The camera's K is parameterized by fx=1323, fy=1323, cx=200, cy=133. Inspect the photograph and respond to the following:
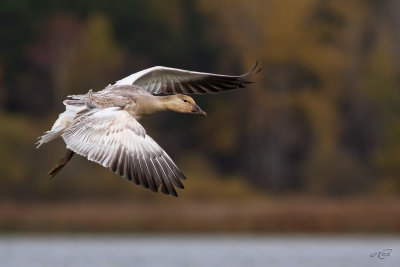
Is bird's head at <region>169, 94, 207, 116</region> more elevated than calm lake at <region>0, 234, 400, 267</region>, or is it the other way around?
calm lake at <region>0, 234, 400, 267</region>

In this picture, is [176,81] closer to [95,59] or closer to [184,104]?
[184,104]

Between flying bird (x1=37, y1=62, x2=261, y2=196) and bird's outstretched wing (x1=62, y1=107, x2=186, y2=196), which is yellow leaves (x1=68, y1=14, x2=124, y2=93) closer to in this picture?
flying bird (x1=37, y1=62, x2=261, y2=196)

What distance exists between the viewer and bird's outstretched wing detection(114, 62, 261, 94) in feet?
50.8

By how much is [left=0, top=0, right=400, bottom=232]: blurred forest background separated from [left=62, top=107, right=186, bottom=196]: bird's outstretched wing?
Result: 995 inches

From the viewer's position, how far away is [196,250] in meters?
26.2

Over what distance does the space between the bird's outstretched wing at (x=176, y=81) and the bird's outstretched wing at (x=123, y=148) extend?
145cm

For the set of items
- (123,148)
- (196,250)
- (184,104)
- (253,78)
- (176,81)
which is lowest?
(123,148)

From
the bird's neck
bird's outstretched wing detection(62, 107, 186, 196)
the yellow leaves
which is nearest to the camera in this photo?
bird's outstretched wing detection(62, 107, 186, 196)

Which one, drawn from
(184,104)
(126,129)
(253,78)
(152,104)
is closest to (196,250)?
(184,104)

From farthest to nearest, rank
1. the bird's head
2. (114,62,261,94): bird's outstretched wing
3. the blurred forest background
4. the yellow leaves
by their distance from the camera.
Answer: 1. the yellow leaves
2. the blurred forest background
3. (114,62,261,94): bird's outstretched wing
4. the bird's head

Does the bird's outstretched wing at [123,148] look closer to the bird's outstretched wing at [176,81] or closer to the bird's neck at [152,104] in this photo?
the bird's neck at [152,104]

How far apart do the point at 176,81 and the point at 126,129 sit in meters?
1.96

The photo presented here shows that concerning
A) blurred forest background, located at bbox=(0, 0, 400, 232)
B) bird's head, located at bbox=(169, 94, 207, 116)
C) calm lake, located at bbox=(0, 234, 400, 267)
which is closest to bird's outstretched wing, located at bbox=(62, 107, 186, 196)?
bird's head, located at bbox=(169, 94, 207, 116)

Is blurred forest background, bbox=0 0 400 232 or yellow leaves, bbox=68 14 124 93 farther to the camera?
yellow leaves, bbox=68 14 124 93
